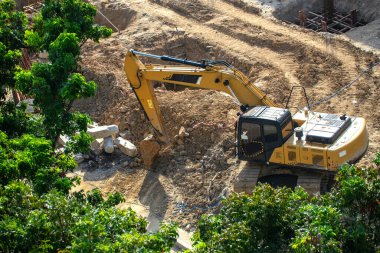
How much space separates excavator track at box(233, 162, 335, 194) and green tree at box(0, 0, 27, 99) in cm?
721

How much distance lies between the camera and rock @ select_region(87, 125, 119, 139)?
2695 centimetres

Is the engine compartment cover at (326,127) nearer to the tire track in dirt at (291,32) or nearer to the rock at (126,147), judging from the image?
the tire track in dirt at (291,32)

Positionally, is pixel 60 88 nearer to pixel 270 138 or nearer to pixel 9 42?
pixel 9 42

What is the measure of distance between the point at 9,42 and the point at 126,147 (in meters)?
5.82

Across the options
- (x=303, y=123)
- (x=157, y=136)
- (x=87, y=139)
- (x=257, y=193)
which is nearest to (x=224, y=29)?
(x=157, y=136)

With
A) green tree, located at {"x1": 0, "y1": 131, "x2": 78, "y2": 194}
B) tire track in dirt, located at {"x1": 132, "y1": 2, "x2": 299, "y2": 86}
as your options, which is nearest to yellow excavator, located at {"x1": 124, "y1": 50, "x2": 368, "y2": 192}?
tire track in dirt, located at {"x1": 132, "y1": 2, "x2": 299, "y2": 86}

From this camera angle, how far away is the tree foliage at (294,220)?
1416cm

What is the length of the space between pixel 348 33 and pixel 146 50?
8.20 m

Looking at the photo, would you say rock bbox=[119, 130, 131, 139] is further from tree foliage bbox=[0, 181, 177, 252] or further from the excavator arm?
tree foliage bbox=[0, 181, 177, 252]

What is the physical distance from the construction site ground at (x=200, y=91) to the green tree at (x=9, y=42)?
5262 mm

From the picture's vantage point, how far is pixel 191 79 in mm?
24125

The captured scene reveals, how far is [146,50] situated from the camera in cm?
3152

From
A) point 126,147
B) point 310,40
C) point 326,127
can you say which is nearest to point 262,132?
point 326,127

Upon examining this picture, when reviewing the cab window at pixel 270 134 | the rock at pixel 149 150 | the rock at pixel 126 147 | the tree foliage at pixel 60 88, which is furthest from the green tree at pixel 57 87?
the rock at pixel 126 147
